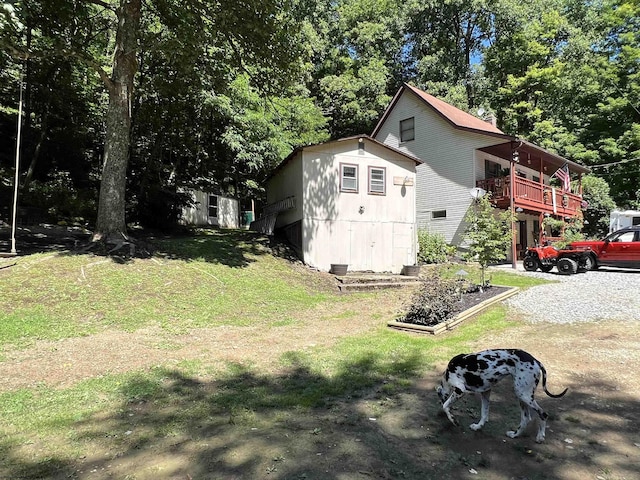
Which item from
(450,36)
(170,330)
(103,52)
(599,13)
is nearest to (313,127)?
(103,52)

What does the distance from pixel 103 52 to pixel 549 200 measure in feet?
79.0

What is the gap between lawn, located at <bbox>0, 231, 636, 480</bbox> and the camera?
128 inches

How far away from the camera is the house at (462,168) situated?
19469 mm

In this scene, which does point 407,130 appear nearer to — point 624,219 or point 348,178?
point 348,178

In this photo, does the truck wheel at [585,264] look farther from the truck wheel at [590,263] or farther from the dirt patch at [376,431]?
the dirt patch at [376,431]

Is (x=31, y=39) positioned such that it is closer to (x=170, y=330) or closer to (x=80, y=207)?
(x=80, y=207)

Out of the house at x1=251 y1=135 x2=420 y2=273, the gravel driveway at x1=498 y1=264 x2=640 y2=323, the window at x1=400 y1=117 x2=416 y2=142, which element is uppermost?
the window at x1=400 y1=117 x2=416 y2=142

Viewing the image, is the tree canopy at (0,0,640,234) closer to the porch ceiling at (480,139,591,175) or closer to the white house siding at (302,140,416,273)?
the white house siding at (302,140,416,273)

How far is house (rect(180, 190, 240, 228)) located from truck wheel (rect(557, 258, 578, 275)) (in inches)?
756

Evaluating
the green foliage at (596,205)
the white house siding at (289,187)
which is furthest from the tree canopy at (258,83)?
the white house siding at (289,187)

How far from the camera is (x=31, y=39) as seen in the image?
56.9ft

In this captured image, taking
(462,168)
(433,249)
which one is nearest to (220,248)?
(433,249)

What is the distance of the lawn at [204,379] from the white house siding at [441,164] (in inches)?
451

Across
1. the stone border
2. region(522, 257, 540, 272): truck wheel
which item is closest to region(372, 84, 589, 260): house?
region(522, 257, 540, 272): truck wheel
